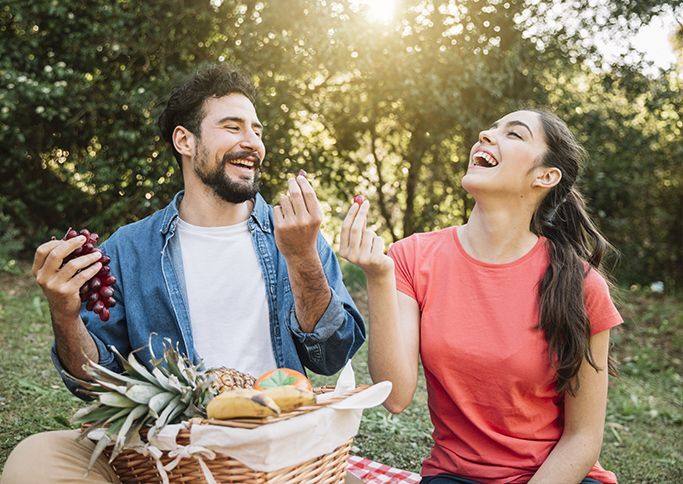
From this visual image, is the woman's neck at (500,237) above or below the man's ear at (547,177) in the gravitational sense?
below

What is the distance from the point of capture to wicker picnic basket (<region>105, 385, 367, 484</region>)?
1.84 metres

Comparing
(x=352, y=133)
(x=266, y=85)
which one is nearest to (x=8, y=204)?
(x=266, y=85)

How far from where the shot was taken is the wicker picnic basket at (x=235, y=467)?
1.84 meters

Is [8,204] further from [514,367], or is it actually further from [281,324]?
[514,367]

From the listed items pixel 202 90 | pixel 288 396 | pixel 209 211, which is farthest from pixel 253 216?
pixel 288 396

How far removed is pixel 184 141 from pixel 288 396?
156cm

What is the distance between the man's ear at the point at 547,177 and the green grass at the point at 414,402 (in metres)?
1.92

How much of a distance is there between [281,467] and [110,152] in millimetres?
6240

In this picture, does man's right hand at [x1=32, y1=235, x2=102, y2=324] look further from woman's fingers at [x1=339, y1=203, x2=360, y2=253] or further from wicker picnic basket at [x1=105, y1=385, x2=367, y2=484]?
woman's fingers at [x1=339, y1=203, x2=360, y2=253]

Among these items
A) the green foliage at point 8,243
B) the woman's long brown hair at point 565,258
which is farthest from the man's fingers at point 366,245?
the green foliage at point 8,243

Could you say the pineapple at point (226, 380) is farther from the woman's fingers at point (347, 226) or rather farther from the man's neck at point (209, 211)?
the man's neck at point (209, 211)

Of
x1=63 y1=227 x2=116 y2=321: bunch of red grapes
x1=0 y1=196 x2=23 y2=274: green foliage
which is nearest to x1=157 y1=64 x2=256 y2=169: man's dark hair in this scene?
x1=63 y1=227 x2=116 y2=321: bunch of red grapes

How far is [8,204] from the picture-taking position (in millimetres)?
7508

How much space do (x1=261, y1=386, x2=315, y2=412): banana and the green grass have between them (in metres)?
1.13
